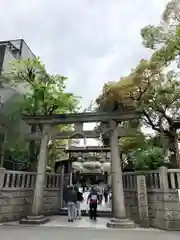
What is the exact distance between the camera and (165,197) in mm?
8773

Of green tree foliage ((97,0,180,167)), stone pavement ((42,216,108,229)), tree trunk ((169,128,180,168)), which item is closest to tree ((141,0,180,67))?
green tree foliage ((97,0,180,167))

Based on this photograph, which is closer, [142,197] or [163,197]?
[163,197]

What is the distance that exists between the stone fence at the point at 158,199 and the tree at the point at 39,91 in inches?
269

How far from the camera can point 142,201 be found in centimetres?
940

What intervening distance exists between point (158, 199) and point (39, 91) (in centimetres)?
939

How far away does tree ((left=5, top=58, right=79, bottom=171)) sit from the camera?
13445 millimetres

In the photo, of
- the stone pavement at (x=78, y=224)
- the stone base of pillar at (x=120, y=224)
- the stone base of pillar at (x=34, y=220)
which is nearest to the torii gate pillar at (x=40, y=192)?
the stone base of pillar at (x=34, y=220)

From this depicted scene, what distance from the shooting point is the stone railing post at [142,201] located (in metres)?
9.16

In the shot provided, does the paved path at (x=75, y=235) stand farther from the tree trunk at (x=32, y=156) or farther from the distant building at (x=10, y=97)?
the distant building at (x=10, y=97)

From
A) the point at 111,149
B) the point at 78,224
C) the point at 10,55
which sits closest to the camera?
the point at 78,224

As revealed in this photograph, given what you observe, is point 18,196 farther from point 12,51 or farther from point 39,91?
point 12,51

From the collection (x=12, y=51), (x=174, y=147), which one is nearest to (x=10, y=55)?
(x=12, y=51)

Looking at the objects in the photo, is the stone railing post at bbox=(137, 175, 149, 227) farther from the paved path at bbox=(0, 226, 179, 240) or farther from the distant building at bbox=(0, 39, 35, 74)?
the distant building at bbox=(0, 39, 35, 74)

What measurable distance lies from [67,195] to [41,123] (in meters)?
4.13
